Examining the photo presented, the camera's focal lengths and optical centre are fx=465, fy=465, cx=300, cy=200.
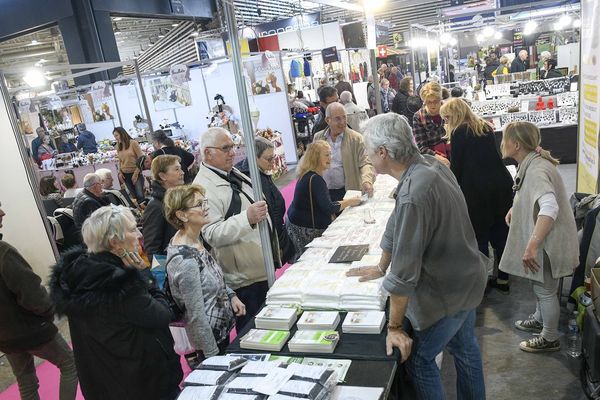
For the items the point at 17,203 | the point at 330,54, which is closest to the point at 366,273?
Result: the point at 17,203

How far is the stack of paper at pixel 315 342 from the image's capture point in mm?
1899

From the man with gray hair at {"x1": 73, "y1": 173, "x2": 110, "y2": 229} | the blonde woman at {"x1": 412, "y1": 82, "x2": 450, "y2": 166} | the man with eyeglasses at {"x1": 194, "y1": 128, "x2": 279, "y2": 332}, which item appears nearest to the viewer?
the man with eyeglasses at {"x1": 194, "y1": 128, "x2": 279, "y2": 332}

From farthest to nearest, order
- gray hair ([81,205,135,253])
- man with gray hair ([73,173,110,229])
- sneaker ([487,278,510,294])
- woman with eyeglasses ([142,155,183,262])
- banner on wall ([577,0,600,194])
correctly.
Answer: man with gray hair ([73,173,110,229])
sneaker ([487,278,510,294])
banner on wall ([577,0,600,194])
woman with eyeglasses ([142,155,183,262])
gray hair ([81,205,135,253])

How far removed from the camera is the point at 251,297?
2.83 meters

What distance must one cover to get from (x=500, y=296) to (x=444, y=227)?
258cm

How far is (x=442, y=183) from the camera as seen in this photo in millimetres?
1778

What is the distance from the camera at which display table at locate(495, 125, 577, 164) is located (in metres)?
7.39

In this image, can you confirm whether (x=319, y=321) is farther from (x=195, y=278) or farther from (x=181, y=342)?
(x=181, y=342)

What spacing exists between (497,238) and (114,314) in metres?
3.26

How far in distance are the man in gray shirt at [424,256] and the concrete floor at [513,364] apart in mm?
1069

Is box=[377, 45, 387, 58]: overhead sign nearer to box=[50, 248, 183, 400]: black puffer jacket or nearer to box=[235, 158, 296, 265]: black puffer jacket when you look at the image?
box=[235, 158, 296, 265]: black puffer jacket

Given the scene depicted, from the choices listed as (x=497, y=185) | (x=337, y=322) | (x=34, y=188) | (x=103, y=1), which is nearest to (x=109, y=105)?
(x=103, y=1)

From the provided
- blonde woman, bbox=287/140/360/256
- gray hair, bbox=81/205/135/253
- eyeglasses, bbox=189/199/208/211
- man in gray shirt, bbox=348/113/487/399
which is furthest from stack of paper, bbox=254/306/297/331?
blonde woman, bbox=287/140/360/256

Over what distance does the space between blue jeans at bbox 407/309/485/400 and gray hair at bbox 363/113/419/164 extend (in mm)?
712
